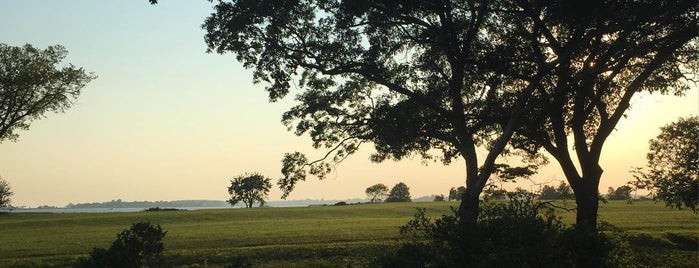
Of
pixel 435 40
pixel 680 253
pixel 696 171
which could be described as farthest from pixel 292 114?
pixel 696 171

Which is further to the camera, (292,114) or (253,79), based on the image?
(292,114)

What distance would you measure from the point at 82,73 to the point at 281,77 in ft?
108

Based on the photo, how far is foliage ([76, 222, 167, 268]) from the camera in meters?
13.1

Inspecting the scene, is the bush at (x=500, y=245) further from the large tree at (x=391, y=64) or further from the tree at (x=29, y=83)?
the tree at (x=29, y=83)

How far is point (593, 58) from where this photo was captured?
2159 cm

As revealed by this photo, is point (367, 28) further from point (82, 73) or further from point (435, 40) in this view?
point (82, 73)

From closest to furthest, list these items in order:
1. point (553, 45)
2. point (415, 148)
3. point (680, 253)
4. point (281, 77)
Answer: point (553, 45) < point (281, 77) < point (680, 253) < point (415, 148)

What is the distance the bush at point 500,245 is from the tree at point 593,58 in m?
4.52

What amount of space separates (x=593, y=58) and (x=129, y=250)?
18.5 metres

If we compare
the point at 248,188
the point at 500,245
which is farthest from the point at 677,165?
the point at 248,188

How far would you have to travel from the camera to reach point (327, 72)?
76.1 feet

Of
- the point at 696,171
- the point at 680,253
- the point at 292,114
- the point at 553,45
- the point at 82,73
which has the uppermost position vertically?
the point at 82,73

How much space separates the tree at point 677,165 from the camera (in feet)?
97.0

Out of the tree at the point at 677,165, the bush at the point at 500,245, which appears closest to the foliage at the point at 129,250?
the bush at the point at 500,245
